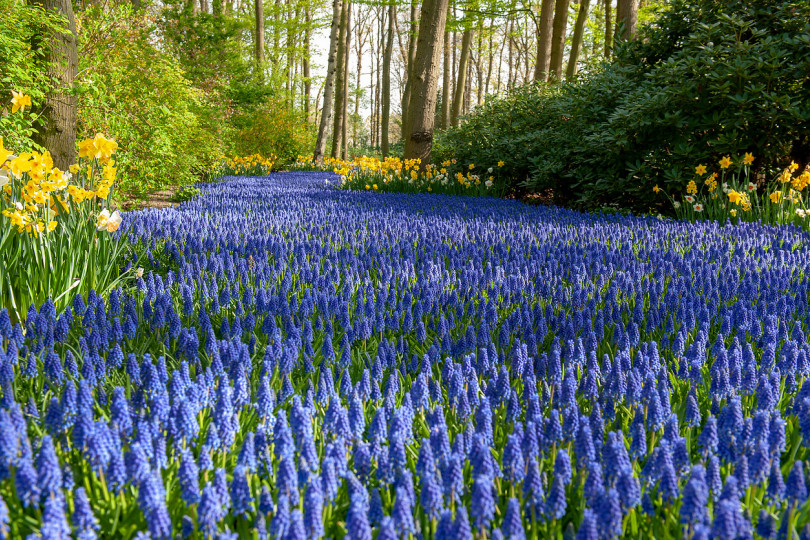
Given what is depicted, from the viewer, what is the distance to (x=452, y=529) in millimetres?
1188

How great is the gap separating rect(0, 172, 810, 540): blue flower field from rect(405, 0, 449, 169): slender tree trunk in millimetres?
8777

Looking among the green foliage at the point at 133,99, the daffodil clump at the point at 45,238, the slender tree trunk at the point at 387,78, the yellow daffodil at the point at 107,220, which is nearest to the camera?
the daffodil clump at the point at 45,238

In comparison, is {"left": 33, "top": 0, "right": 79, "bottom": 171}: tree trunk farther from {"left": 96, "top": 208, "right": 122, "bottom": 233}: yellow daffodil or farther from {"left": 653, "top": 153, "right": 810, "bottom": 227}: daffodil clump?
{"left": 653, "top": 153, "right": 810, "bottom": 227}: daffodil clump

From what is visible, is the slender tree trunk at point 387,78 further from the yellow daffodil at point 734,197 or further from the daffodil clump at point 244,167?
the yellow daffodil at point 734,197

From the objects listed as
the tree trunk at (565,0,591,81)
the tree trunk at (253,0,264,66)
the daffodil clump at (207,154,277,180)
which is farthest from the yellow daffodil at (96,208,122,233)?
the tree trunk at (253,0,264,66)

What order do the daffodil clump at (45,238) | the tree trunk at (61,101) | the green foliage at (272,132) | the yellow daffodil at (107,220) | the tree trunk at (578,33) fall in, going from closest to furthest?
the daffodil clump at (45,238), the yellow daffodil at (107,220), the tree trunk at (61,101), the tree trunk at (578,33), the green foliage at (272,132)

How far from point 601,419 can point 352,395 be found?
78cm

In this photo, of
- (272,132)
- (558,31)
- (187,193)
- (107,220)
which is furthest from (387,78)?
(107,220)

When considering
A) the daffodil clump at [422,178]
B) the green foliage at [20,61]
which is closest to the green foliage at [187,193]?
the daffodil clump at [422,178]

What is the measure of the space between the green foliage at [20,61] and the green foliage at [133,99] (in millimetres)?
568

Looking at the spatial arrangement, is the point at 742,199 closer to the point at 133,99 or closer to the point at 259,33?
the point at 133,99

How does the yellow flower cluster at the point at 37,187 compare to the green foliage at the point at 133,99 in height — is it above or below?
below

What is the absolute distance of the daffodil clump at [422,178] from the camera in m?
10.4

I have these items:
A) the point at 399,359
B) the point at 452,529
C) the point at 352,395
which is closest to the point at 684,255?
the point at 399,359
